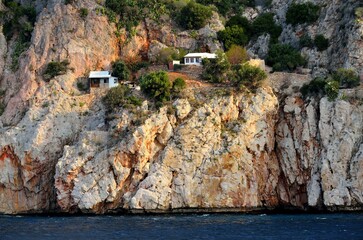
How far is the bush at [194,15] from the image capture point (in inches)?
3868

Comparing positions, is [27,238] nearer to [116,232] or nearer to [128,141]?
[116,232]

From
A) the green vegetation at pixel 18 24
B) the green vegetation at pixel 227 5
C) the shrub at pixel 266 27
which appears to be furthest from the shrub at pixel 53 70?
the shrub at pixel 266 27

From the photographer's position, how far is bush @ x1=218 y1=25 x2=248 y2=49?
320 ft

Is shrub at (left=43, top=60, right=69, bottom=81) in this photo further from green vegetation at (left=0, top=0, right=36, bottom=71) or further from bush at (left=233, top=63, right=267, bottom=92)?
bush at (left=233, top=63, right=267, bottom=92)

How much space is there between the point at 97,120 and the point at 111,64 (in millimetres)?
9940

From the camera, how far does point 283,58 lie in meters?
93.7

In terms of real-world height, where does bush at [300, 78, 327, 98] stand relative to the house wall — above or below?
below

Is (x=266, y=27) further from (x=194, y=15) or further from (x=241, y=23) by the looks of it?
(x=194, y=15)

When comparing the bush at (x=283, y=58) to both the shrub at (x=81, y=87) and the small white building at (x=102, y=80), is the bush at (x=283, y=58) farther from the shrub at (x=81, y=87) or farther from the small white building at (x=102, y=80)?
the shrub at (x=81, y=87)

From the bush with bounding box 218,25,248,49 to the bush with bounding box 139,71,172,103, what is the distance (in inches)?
533

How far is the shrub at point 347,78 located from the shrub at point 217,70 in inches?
400

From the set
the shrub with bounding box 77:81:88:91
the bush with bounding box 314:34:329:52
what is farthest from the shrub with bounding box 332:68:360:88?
the shrub with bounding box 77:81:88:91

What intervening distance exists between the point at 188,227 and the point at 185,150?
13240mm

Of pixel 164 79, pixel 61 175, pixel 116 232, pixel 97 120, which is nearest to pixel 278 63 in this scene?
pixel 164 79
